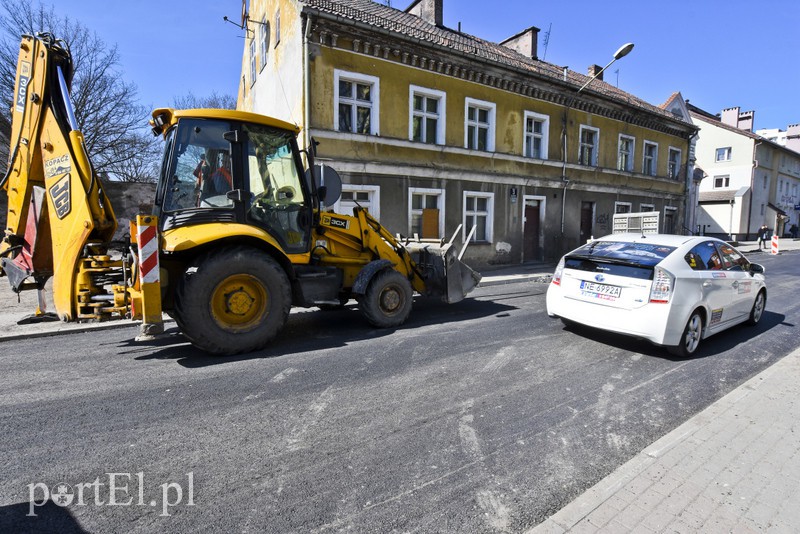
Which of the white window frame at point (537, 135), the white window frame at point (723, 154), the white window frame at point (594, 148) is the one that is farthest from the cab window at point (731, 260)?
the white window frame at point (723, 154)

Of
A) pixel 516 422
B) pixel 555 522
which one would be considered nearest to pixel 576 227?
pixel 516 422

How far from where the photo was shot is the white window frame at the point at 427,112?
1294 cm

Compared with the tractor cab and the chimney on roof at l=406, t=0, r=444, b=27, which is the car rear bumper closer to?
the tractor cab

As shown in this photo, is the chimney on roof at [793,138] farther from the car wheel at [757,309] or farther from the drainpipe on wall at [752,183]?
the car wheel at [757,309]

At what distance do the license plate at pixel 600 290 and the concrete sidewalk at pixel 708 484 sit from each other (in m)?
1.88

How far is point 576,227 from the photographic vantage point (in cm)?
1800

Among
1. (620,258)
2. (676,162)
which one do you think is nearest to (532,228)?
(620,258)

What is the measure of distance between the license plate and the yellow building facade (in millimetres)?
3189

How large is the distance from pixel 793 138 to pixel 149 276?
7445 centimetres

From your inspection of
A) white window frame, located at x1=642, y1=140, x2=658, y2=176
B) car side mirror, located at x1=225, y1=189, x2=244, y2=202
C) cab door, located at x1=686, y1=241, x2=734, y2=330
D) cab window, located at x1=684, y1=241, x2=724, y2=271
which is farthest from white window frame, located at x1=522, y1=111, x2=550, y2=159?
car side mirror, located at x1=225, y1=189, x2=244, y2=202

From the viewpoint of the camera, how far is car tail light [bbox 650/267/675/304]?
15.8ft

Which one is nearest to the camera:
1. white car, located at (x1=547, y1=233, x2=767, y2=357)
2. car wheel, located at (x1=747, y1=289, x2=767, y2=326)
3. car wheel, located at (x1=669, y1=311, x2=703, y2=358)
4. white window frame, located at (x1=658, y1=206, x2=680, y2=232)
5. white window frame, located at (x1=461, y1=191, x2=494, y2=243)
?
white car, located at (x1=547, y1=233, x2=767, y2=357)

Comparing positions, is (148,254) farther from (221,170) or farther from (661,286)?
(661,286)

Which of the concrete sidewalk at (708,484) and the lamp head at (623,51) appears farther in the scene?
the lamp head at (623,51)
